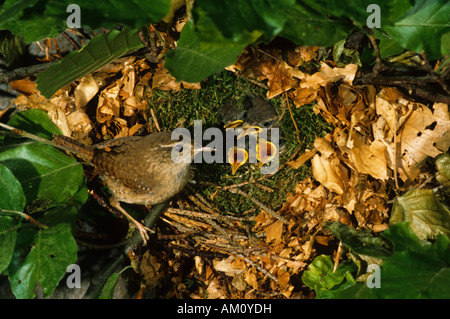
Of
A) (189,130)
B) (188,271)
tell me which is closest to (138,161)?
(189,130)

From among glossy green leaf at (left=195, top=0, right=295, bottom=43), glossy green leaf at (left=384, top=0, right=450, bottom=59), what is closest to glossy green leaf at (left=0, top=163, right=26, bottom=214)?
glossy green leaf at (left=195, top=0, right=295, bottom=43)

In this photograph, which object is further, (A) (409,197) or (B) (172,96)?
(B) (172,96)

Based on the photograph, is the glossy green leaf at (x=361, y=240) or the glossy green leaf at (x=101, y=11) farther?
the glossy green leaf at (x=361, y=240)

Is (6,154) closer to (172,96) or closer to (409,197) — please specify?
(172,96)

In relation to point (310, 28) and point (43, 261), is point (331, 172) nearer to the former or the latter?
point (310, 28)

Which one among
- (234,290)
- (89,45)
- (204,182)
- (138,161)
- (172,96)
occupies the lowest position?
(234,290)

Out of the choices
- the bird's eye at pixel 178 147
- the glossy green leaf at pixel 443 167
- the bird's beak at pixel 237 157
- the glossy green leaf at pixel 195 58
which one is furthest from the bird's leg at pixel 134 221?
the glossy green leaf at pixel 443 167

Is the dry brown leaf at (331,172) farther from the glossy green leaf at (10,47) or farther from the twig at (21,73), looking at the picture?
the glossy green leaf at (10,47)
